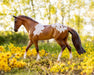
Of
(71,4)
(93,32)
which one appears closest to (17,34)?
(71,4)

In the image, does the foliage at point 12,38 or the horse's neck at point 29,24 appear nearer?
the horse's neck at point 29,24

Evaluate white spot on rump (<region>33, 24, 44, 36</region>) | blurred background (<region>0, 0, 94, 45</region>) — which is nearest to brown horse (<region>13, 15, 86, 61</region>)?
white spot on rump (<region>33, 24, 44, 36</region>)

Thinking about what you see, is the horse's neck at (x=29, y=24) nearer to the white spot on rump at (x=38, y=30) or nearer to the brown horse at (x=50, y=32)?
the brown horse at (x=50, y=32)

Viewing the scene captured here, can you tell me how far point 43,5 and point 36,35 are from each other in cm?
571

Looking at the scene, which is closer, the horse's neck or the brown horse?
the brown horse

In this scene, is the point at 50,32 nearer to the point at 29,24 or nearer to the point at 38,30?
the point at 38,30

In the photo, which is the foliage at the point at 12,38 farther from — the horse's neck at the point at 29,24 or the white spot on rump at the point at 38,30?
the white spot on rump at the point at 38,30

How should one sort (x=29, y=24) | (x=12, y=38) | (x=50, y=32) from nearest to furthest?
(x=50, y=32) → (x=29, y=24) → (x=12, y=38)

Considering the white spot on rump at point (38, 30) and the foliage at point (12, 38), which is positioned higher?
the white spot on rump at point (38, 30)

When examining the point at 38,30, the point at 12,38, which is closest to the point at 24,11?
the point at 12,38

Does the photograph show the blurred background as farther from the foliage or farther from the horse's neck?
the horse's neck

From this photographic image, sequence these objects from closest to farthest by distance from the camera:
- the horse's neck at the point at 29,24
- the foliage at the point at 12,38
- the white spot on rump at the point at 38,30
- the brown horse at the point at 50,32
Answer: the brown horse at the point at 50,32, the white spot on rump at the point at 38,30, the horse's neck at the point at 29,24, the foliage at the point at 12,38

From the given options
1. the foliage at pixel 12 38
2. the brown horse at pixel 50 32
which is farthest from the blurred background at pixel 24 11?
the brown horse at pixel 50 32

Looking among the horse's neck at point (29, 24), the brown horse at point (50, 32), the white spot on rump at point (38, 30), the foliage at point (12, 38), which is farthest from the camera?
A: the foliage at point (12, 38)
